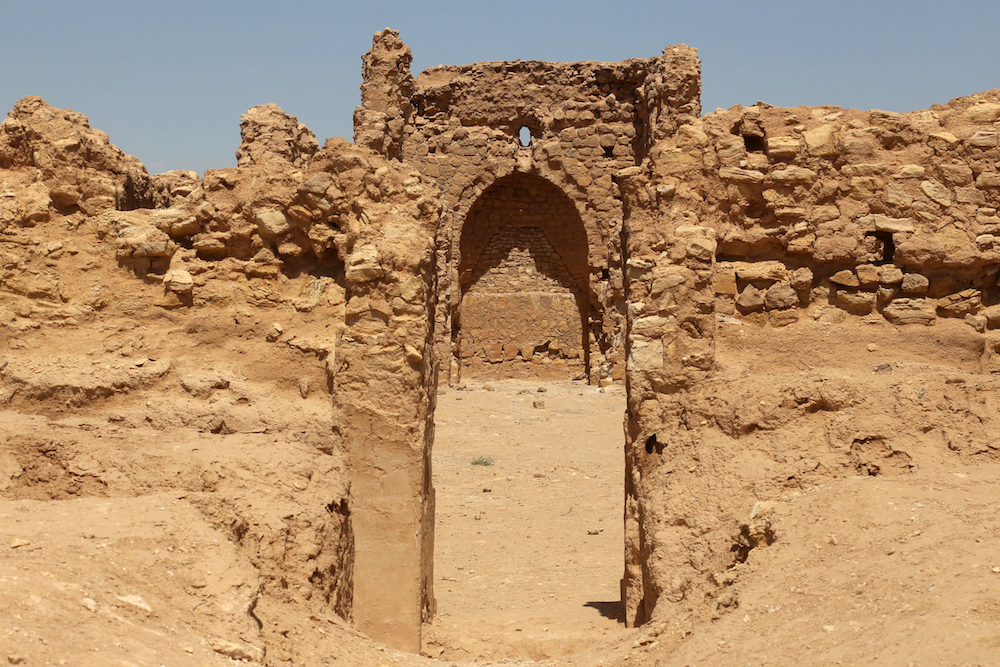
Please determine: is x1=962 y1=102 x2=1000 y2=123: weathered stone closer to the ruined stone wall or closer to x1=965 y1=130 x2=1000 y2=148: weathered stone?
x1=965 y1=130 x2=1000 y2=148: weathered stone

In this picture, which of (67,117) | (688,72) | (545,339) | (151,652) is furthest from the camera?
(545,339)

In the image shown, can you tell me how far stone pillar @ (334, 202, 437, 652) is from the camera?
16.4 feet

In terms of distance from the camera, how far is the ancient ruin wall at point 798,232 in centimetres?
519

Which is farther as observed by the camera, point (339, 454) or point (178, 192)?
point (178, 192)

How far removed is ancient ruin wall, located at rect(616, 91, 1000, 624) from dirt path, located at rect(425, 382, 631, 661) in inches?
37.8

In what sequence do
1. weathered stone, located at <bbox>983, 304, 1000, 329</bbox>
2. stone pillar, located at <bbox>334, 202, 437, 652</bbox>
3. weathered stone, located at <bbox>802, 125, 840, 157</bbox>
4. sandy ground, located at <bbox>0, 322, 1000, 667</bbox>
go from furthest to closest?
weathered stone, located at <bbox>802, 125, 840, 157</bbox>, weathered stone, located at <bbox>983, 304, 1000, 329</bbox>, stone pillar, located at <bbox>334, 202, 437, 652</bbox>, sandy ground, located at <bbox>0, 322, 1000, 667</bbox>

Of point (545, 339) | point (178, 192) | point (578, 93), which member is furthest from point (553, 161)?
point (178, 192)

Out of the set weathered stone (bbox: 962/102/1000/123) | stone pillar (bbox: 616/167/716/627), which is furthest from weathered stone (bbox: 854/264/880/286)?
weathered stone (bbox: 962/102/1000/123)

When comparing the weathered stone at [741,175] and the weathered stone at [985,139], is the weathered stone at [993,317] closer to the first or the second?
the weathered stone at [985,139]

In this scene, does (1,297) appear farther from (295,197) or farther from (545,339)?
(545,339)

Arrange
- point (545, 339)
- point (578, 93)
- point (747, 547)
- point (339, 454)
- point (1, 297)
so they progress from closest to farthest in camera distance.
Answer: point (747, 547) → point (339, 454) → point (1, 297) → point (578, 93) → point (545, 339)

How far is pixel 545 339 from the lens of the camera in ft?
56.0

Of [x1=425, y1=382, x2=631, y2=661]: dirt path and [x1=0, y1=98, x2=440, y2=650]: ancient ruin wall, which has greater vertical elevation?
[x1=0, y1=98, x2=440, y2=650]: ancient ruin wall

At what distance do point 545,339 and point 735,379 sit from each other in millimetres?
12063
